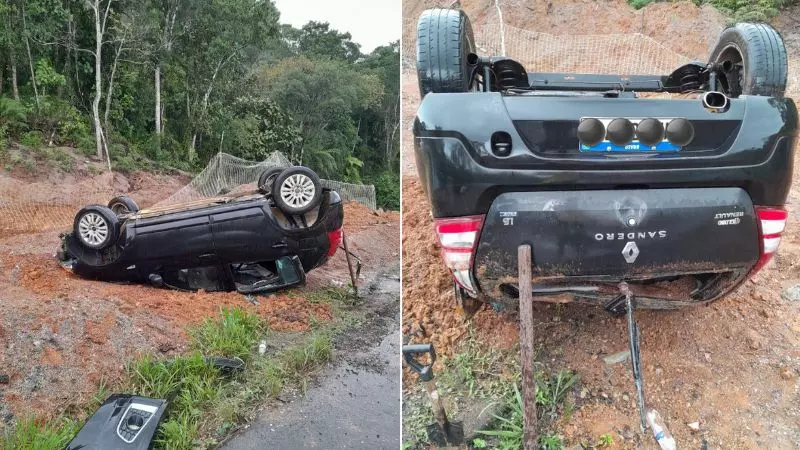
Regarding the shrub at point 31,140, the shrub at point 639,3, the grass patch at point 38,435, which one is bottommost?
the grass patch at point 38,435

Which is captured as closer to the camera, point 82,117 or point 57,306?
point 57,306

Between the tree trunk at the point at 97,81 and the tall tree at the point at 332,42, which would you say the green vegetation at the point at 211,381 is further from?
the tree trunk at the point at 97,81

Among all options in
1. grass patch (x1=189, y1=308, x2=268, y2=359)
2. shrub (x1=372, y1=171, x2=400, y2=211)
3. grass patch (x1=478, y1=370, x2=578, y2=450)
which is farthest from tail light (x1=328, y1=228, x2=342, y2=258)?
grass patch (x1=478, y1=370, x2=578, y2=450)

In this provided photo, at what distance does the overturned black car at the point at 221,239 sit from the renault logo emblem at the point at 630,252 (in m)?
2.67

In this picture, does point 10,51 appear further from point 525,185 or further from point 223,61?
point 525,185

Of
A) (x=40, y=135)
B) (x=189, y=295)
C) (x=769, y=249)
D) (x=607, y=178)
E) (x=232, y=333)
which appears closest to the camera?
(x=607, y=178)

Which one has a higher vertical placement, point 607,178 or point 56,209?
point 607,178

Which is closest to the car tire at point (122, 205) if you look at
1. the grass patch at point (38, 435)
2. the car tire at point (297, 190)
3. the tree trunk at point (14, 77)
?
the car tire at point (297, 190)

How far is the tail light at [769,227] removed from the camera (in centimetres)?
164

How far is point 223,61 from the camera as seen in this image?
12250 millimetres

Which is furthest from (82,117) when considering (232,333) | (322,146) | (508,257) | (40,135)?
(508,257)

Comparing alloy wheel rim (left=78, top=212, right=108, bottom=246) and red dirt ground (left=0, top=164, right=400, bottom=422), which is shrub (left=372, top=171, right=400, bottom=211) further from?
alloy wheel rim (left=78, top=212, right=108, bottom=246)

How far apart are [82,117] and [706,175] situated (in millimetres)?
12293

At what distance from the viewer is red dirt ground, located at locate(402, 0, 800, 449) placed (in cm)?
181
